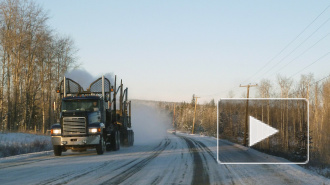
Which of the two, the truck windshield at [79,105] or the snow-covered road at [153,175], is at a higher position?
the truck windshield at [79,105]

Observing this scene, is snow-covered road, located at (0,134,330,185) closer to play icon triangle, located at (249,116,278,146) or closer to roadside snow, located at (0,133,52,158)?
play icon triangle, located at (249,116,278,146)

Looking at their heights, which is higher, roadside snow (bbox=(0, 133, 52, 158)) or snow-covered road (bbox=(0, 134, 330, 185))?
snow-covered road (bbox=(0, 134, 330, 185))

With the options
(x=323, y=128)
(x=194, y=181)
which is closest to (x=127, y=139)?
(x=194, y=181)

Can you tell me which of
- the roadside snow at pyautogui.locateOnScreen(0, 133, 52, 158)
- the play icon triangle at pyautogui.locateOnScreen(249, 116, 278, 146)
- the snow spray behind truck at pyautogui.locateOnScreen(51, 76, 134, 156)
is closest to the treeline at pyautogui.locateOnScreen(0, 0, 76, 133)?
the roadside snow at pyautogui.locateOnScreen(0, 133, 52, 158)

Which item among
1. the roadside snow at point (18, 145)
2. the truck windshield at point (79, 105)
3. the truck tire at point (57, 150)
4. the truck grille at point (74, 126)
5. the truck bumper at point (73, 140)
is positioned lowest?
the roadside snow at point (18, 145)

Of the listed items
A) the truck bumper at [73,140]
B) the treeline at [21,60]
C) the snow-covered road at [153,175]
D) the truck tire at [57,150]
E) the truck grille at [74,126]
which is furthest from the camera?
the treeline at [21,60]

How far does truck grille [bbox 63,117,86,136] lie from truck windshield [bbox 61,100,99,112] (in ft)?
3.92

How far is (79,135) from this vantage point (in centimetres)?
1906

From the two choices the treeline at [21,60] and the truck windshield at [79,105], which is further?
the treeline at [21,60]

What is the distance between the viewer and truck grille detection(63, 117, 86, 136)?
19.1 m

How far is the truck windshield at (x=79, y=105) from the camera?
20250 mm
